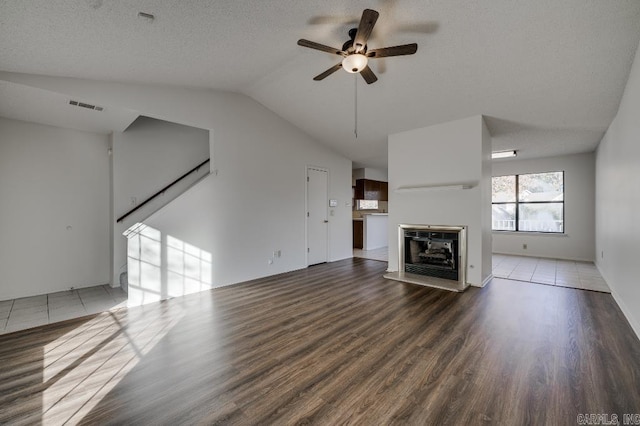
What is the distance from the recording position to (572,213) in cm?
625

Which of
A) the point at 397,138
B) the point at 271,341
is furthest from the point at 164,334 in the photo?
the point at 397,138

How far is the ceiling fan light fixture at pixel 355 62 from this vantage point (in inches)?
100

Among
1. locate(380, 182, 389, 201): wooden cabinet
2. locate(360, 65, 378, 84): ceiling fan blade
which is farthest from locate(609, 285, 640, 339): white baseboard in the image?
locate(380, 182, 389, 201): wooden cabinet

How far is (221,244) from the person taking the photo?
14.3ft

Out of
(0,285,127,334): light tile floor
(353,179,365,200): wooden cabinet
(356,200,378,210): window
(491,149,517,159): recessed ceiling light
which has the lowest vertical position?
(0,285,127,334): light tile floor

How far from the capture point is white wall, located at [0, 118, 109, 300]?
3773 mm

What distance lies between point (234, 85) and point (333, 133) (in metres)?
2.14

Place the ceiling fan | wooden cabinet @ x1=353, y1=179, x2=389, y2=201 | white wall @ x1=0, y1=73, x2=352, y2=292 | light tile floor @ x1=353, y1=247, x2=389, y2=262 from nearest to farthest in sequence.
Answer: the ceiling fan < white wall @ x1=0, y1=73, x2=352, y2=292 < light tile floor @ x1=353, y1=247, x2=389, y2=262 < wooden cabinet @ x1=353, y1=179, x2=389, y2=201

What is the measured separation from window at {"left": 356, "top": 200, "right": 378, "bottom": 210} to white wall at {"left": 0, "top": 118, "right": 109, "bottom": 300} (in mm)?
6509

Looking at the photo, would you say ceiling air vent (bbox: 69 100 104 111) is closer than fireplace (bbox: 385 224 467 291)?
Yes

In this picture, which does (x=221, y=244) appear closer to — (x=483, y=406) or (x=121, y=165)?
(x=121, y=165)

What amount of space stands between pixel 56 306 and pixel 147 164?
2.46m

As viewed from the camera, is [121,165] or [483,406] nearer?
[483,406]

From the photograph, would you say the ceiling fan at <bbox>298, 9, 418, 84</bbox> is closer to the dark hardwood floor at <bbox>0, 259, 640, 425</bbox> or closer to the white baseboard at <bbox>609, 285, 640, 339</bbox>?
the dark hardwood floor at <bbox>0, 259, 640, 425</bbox>
